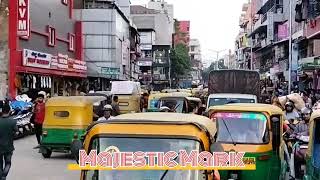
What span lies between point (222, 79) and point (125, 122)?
1983 centimetres

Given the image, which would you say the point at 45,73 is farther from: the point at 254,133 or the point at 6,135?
the point at 254,133

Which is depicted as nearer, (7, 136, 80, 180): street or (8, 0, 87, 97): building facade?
(7, 136, 80, 180): street

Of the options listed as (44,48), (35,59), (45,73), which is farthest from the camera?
(44,48)

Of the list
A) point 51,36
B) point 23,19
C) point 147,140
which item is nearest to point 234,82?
point 23,19

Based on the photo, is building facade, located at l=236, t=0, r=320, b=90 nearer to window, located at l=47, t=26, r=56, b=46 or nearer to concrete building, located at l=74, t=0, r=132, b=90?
concrete building, located at l=74, t=0, r=132, b=90

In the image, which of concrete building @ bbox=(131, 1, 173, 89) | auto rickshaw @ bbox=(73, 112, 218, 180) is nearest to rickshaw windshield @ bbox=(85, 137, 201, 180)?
auto rickshaw @ bbox=(73, 112, 218, 180)

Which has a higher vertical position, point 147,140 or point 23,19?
point 23,19

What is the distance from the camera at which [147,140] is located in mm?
5945

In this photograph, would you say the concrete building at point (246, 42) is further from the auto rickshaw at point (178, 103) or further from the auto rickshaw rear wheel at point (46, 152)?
the auto rickshaw rear wheel at point (46, 152)

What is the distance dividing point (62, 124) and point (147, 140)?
1190 centimetres

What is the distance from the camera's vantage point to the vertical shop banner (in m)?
32.1

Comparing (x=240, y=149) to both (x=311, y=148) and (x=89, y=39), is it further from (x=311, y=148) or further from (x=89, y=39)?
(x=89, y=39)

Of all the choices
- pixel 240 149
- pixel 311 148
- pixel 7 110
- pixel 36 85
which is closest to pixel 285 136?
pixel 240 149

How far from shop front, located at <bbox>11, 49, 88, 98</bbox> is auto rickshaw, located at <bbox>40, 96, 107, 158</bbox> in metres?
14.5
